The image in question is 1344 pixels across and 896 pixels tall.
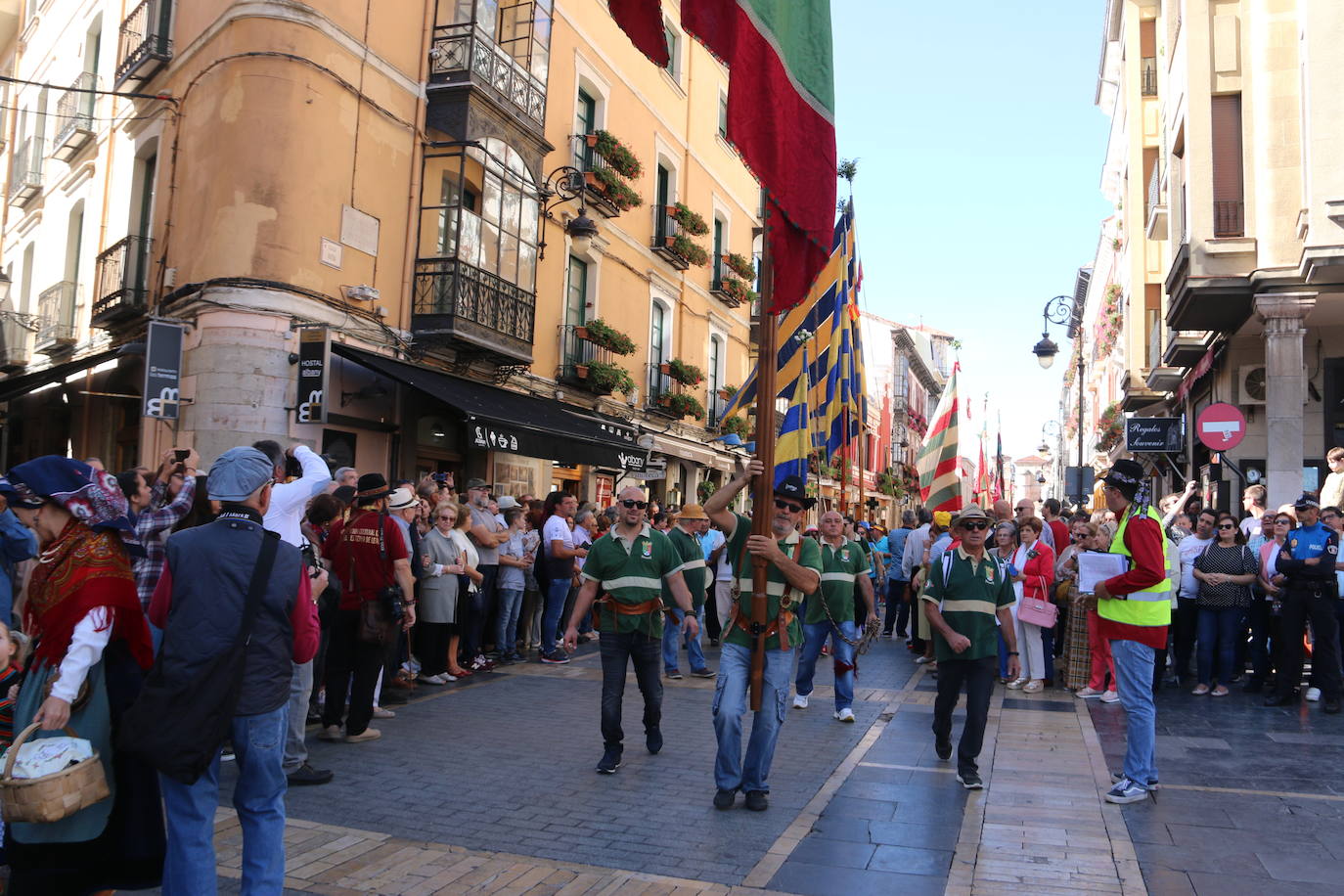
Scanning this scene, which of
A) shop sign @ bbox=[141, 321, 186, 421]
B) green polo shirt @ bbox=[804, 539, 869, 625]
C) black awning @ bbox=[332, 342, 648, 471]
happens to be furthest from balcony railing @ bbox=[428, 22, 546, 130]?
green polo shirt @ bbox=[804, 539, 869, 625]

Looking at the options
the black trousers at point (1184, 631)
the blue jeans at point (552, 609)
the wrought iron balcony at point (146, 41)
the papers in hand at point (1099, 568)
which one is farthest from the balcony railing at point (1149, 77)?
the papers in hand at point (1099, 568)

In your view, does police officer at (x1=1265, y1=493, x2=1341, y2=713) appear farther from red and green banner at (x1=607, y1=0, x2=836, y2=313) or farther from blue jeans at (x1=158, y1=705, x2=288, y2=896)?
blue jeans at (x1=158, y1=705, x2=288, y2=896)

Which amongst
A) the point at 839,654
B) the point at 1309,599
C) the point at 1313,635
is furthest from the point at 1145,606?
the point at 1313,635

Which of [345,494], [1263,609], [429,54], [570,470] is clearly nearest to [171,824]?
[345,494]

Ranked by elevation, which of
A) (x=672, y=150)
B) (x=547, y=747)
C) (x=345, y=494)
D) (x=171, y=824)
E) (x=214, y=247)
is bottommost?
(x=547, y=747)

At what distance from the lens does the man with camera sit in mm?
7418

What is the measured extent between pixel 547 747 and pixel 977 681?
3.13m

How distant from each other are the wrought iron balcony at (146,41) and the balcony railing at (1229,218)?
17217mm

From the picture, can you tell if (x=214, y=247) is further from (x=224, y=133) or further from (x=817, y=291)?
(x=817, y=291)

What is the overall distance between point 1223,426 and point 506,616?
9860 mm

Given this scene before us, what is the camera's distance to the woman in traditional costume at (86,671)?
3578 mm

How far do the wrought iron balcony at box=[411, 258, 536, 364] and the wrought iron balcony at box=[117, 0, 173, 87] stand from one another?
5.00 m

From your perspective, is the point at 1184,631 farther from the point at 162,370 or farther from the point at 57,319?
the point at 57,319

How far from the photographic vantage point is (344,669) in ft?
25.0
